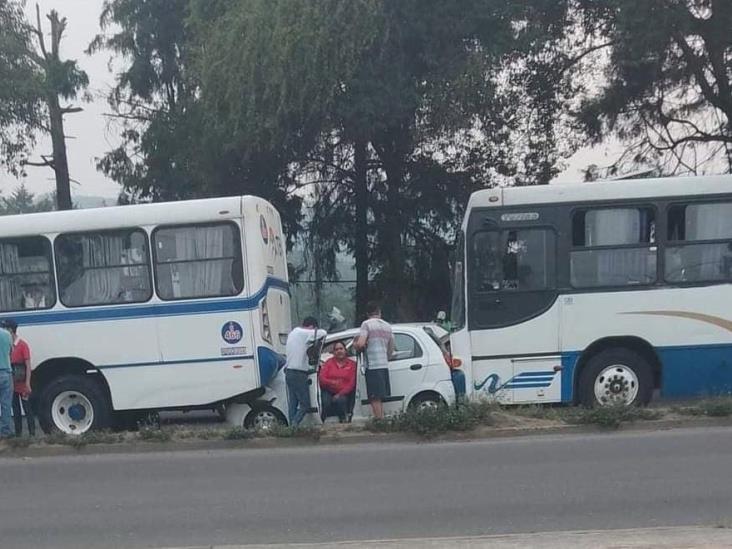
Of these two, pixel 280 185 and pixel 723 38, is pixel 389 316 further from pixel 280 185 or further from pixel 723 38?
pixel 723 38

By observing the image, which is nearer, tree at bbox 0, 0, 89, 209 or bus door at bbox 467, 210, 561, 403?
bus door at bbox 467, 210, 561, 403

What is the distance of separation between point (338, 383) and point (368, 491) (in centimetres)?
358

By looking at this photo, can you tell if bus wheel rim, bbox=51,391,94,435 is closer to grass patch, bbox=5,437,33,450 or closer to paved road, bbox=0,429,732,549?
grass patch, bbox=5,437,33,450

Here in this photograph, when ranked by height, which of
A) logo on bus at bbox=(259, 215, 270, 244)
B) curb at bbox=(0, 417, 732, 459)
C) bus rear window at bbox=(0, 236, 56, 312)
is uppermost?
logo on bus at bbox=(259, 215, 270, 244)

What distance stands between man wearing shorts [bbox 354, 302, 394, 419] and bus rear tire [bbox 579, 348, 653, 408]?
267 cm

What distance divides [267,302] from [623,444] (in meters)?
5.02

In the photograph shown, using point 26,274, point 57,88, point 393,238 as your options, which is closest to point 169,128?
point 57,88


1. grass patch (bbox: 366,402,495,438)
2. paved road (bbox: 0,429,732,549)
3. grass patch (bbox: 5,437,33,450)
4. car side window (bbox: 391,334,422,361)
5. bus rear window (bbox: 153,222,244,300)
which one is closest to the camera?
paved road (bbox: 0,429,732,549)

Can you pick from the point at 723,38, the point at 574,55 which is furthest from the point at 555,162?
the point at 723,38

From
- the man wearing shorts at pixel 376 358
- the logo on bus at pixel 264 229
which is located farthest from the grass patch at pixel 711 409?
the logo on bus at pixel 264 229

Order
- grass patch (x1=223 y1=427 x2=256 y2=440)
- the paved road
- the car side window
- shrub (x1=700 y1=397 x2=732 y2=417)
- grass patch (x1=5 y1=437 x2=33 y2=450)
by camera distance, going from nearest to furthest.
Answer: the paved road < shrub (x1=700 y1=397 x2=732 y2=417) < grass patch (x1=223 y1=427 x2=256 y2=440) < grass patch (x1=5 y1=437 x2=33 y2=450) < the car side window

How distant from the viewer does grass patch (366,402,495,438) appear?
428 inches

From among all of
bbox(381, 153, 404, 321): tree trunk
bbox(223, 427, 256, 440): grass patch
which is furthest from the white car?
bbox(381, 153, 404, 321): tree trunk

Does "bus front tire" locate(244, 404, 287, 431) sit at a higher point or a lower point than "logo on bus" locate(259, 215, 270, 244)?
lower
